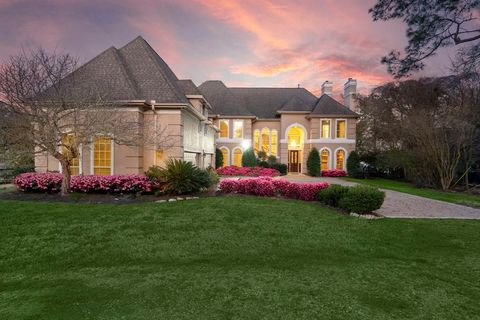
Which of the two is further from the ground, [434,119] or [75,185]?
[434,119]

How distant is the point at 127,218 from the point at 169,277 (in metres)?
3.76

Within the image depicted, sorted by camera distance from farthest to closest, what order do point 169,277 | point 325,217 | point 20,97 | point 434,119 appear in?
point 434,119 → point 20,97 → point 325,217 → point 169,277

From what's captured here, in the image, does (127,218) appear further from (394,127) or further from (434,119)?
(394,127)

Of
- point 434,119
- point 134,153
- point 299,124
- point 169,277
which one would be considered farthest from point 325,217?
point 299,124

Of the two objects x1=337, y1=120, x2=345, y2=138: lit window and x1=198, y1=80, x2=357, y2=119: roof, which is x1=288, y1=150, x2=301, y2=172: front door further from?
x1=337, y1=120, x2=345, y2=138: lit window

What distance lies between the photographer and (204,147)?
65.8 feet

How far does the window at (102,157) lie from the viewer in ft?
41.5

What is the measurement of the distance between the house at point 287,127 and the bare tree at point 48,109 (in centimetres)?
1650

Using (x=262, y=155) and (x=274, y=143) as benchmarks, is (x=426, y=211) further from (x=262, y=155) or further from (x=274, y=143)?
(x=274, y=143)

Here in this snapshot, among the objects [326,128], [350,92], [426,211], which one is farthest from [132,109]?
[350,92]

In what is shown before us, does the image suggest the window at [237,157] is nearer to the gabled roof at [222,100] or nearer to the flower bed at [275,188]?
the gabled roof at [222,100]

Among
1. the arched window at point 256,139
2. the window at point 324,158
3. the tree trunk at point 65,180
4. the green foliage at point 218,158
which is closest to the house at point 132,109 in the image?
the tree trunk at point 65,180

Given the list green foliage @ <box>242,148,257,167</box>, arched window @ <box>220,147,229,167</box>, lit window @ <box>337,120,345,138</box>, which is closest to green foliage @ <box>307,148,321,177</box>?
lit window @ <box>337,120,345,138</box>

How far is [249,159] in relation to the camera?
25516 millimetres
